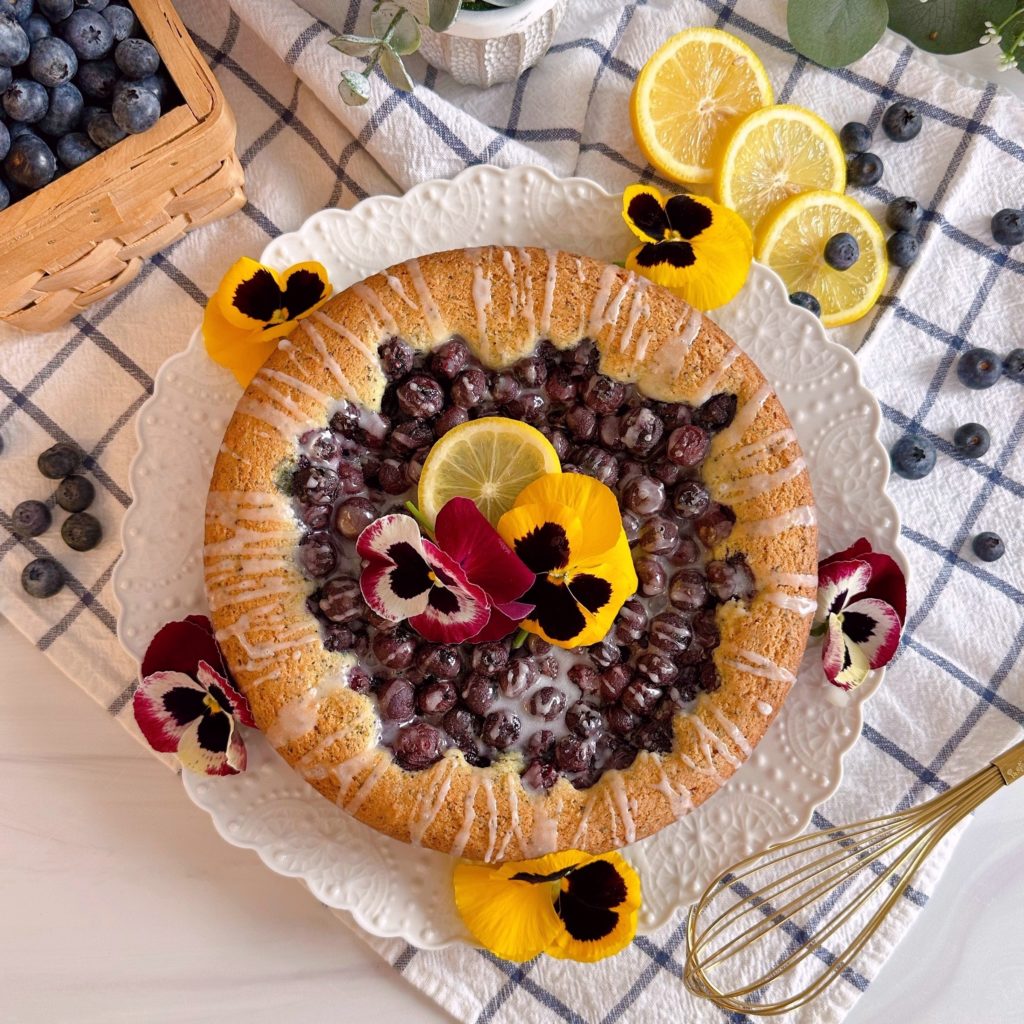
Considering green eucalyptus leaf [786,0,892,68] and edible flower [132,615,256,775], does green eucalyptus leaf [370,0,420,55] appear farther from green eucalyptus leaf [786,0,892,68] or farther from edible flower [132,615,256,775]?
edible flower [132,615,256,775]

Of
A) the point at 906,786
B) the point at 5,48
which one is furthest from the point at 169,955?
the point at 5,48

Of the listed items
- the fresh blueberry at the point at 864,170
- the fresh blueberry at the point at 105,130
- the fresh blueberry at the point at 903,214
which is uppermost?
the fresh blueberry at the point at 864,170

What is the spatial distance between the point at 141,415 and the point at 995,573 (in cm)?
175

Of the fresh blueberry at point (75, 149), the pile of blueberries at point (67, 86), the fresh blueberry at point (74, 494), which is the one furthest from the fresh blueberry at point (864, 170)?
the fresh blueberry at point (74, 494)

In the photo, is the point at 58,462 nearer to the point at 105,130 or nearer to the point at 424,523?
the point at 105,130

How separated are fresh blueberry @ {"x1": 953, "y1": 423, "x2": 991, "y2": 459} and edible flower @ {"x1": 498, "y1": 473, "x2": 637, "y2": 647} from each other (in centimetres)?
88

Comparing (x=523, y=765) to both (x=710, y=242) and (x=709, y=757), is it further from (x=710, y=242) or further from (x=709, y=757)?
(x=710, y=242)

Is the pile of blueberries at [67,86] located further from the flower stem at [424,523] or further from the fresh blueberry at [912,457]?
the fresh blueberry at [912,457]

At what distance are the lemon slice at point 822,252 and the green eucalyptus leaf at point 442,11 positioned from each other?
30.2 inches

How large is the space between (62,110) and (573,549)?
1152 millimetres

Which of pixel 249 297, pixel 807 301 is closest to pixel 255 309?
pixel 249 297

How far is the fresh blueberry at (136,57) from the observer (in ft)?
5.56

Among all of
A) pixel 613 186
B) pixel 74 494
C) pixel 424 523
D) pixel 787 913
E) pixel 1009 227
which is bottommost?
pixel 787 913

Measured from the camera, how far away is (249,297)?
1831mm
